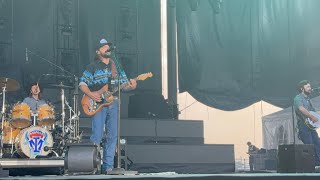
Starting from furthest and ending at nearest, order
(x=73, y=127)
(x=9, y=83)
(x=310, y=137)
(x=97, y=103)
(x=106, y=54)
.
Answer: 1. (x=73, y=127)
2. (x=9, y=83)
3. (x=310, y=137)
4. (x=97, y=103)
5. (x=106, y=54)

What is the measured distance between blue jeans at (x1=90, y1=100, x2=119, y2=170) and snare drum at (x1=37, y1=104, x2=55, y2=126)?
1243mm

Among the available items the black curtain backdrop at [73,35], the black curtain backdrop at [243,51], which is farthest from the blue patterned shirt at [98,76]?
the black curtain backdrop at [243,51]

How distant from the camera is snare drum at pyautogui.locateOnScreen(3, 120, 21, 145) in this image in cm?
595

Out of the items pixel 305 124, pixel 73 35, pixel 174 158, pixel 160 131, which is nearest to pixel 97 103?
pixel 174 158

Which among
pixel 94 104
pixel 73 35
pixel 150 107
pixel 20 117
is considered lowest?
pixel 20 117

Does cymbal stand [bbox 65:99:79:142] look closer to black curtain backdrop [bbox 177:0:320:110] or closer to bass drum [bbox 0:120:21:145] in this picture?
bass drum [bbox 0:120:21:145]

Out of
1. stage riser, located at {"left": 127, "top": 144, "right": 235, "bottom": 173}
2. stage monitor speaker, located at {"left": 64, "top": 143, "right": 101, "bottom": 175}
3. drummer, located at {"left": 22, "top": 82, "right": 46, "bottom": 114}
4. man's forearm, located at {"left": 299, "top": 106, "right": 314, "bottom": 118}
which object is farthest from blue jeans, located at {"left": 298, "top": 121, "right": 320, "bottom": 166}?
drummer, located at {"left": 22, "top": 82, "right": 46, "bottom": 114}

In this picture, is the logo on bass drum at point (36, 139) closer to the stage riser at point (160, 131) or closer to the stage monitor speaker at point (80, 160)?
the stage riser at point (160, 131)

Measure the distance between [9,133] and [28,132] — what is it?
1.44 feet

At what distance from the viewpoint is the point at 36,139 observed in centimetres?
573

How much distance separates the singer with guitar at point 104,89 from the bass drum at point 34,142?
1.00m

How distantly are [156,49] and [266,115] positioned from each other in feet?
9.58

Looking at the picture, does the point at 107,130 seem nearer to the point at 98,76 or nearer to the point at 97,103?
the point at 97,103

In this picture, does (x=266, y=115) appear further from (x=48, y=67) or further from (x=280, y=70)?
(x=48, y=67)
